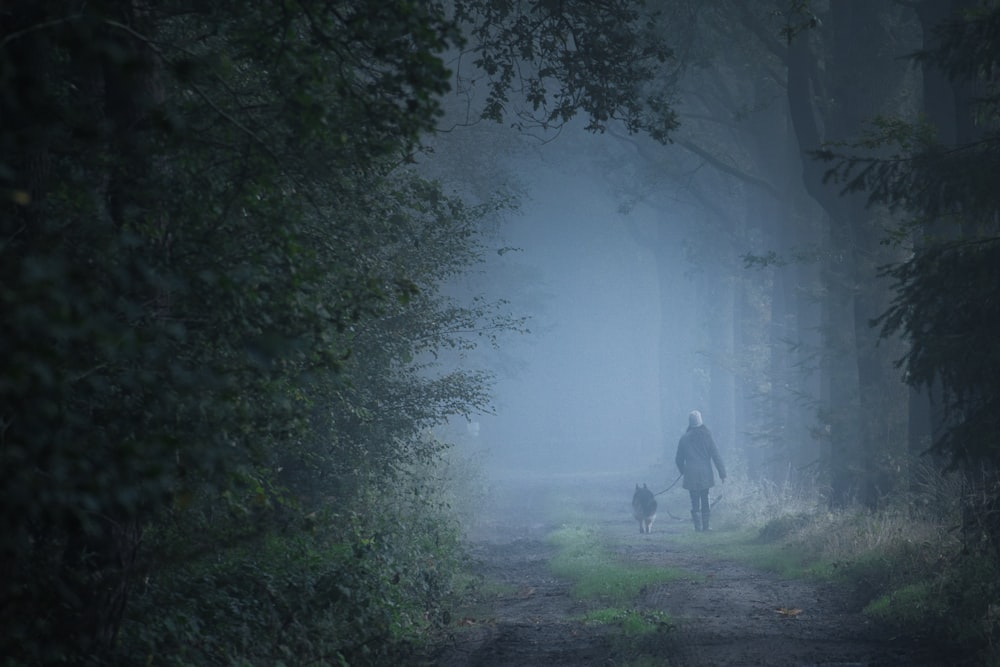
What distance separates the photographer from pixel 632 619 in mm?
9188

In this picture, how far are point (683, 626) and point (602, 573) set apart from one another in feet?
13.2

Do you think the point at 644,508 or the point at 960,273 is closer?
the point at 960,273

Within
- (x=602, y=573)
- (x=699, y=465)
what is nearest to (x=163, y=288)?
(x=602, y=573)

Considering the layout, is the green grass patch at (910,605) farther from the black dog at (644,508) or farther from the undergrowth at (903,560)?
the black dog at (644,508)

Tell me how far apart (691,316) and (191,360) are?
56.8 meters

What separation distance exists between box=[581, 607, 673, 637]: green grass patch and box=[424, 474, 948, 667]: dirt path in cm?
12

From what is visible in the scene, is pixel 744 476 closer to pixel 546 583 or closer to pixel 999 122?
pixel 546 583

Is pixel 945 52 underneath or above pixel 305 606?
above

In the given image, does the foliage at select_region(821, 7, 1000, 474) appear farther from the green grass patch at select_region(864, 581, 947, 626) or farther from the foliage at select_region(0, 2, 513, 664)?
the foliage at select_region(0, 2, 513, 664)

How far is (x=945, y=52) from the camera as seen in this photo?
874 cm

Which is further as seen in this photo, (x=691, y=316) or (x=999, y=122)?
(x=691, y=316)

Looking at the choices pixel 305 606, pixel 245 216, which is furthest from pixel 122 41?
pixel 305 606

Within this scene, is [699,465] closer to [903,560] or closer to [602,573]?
[602,573]

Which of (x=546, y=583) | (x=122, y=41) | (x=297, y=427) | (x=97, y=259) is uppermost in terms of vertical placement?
(x=122, y=41)
